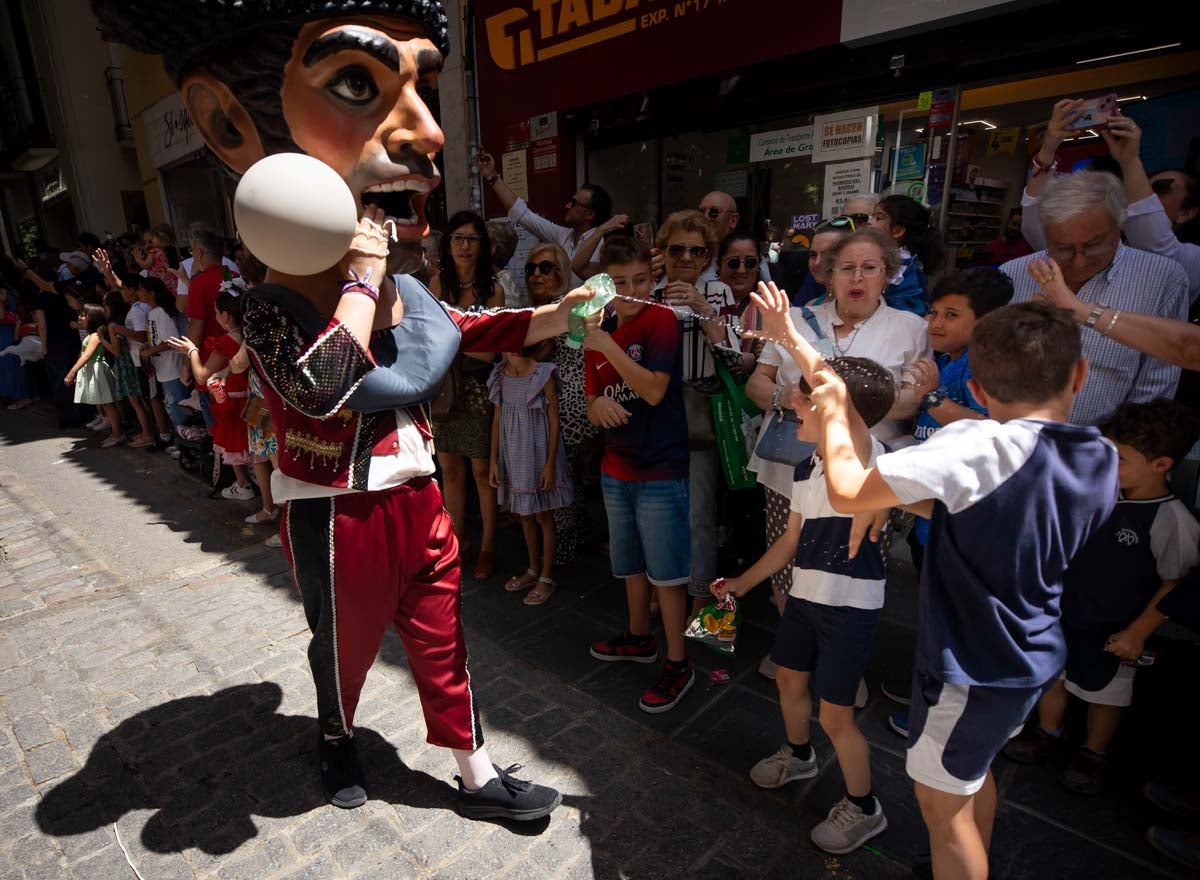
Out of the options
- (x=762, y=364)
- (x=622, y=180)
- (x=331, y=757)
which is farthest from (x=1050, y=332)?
(x=622, y=180)

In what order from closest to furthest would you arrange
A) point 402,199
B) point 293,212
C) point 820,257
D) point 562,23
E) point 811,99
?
point 293,212 < point 402,199 < point 820,257 < point 811,99 < point 562,23

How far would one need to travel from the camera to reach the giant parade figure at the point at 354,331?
1.67m

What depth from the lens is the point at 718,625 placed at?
7.63 feet

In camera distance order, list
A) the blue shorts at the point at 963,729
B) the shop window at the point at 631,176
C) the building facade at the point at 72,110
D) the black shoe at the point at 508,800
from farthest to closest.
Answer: the building facade at the point at 72,110, the shop window at the point at 631,176, the black shoe at the point at 508,800, the blue shorts at the point at 963,729

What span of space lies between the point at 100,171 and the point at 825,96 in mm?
16623

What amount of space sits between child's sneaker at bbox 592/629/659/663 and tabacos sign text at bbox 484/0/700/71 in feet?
14.4

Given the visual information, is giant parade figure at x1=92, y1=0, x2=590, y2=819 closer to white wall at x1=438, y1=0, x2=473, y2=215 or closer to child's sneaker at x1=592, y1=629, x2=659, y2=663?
child's sneaker at x1=592, y1=629, x2=659, y2=663

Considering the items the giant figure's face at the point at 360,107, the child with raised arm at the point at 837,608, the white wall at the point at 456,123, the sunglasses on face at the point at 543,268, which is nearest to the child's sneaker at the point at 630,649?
the child with raised arm at the point at 837,608

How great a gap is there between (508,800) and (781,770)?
952 mm

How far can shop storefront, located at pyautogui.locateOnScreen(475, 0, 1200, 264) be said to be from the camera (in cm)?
361

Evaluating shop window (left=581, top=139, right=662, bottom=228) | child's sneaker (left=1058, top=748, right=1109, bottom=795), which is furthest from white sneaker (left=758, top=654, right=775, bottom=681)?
shop window (left=581, top=139, right=662, bottom=228)

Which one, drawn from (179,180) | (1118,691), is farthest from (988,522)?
(179,180)

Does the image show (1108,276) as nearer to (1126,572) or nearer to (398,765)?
(1126,572)

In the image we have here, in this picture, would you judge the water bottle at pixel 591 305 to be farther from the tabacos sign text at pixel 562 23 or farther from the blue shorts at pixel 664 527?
the tabacos sign text at pixel 562 23
